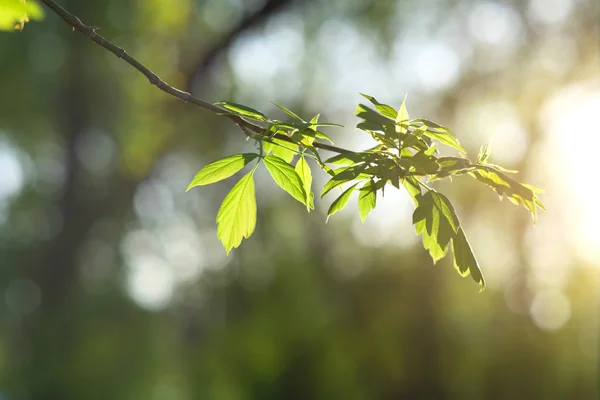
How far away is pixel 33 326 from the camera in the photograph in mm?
9453

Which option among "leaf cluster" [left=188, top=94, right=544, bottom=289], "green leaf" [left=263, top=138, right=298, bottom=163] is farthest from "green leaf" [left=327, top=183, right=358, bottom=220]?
"green leaf" [left=263, top=138, right=298, bottom=163]

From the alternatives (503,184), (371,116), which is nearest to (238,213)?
(371,116)

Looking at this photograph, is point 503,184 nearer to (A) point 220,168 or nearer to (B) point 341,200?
(B) point 341,200

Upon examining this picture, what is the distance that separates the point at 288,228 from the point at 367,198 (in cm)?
1024

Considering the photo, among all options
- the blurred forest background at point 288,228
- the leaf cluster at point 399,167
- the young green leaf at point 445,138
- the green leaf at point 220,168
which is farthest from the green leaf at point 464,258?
the blurred forest background at point 288,228

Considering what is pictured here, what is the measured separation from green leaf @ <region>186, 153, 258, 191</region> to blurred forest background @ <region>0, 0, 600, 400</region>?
628cm

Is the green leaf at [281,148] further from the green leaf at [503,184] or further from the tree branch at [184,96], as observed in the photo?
the green leaf at [503,184]

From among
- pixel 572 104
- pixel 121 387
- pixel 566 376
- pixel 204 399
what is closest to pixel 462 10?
pixel 572 104

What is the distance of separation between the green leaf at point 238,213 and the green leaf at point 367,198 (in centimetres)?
20

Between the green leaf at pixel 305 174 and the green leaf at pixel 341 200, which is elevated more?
the green leaf at pixel 305 174

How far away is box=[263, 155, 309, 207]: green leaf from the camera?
1.04 meters

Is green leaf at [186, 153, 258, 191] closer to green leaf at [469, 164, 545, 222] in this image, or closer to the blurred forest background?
green leaf at [469, 164, 545, 222]

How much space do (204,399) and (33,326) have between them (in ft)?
10.4

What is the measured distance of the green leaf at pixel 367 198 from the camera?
3.35ft
